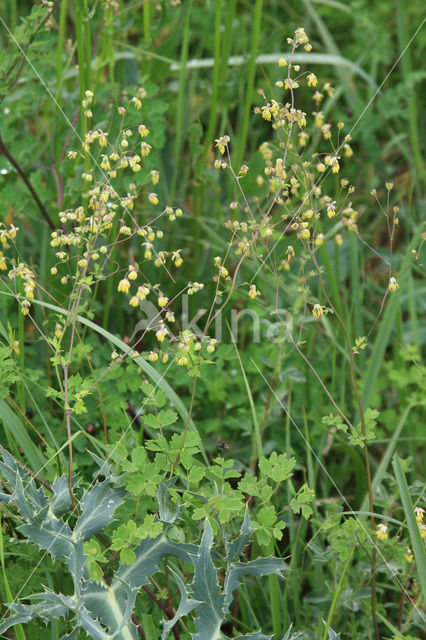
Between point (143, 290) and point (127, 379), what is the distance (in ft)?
1.94

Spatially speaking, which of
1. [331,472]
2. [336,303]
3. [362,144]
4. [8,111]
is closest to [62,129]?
[8,111]

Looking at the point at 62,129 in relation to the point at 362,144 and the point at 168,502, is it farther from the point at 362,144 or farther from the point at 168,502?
the point at 362,144

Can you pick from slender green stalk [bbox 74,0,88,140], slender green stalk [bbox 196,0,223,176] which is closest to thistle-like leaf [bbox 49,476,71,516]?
slender green stalk [bbox 74,0,88,140]

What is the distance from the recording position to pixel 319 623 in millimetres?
1657

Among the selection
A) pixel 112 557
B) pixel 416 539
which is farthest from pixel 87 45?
pixel 416 539

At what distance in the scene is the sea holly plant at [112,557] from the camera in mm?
1338

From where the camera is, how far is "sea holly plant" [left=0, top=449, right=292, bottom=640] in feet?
4.39

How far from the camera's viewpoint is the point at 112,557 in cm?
145

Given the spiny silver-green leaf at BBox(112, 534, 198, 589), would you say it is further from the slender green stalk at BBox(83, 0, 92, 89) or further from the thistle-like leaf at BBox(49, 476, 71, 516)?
the slender green stalk at BBox(83, 0, 92, 89)

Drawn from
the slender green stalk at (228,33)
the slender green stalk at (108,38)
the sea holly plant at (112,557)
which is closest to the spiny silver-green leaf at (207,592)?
the sea holly plant at (112,557)

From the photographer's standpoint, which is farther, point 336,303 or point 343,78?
point 343,78

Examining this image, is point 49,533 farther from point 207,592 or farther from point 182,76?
point 182,76

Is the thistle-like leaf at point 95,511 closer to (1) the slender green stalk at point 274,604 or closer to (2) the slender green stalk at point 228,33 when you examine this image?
(1) the slender green stalk at point 274,604

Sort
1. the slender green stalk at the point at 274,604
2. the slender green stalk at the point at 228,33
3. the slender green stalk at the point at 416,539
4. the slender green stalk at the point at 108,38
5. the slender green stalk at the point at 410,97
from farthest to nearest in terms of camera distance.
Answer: the slender green stalk at the point at 410,97 → the slender green stalk at the point at 228,33 → the slender green stalk at the point at 108,38 → the slender green stalk at the point at 274,604 → the slender green stalk at the point at 416,539
